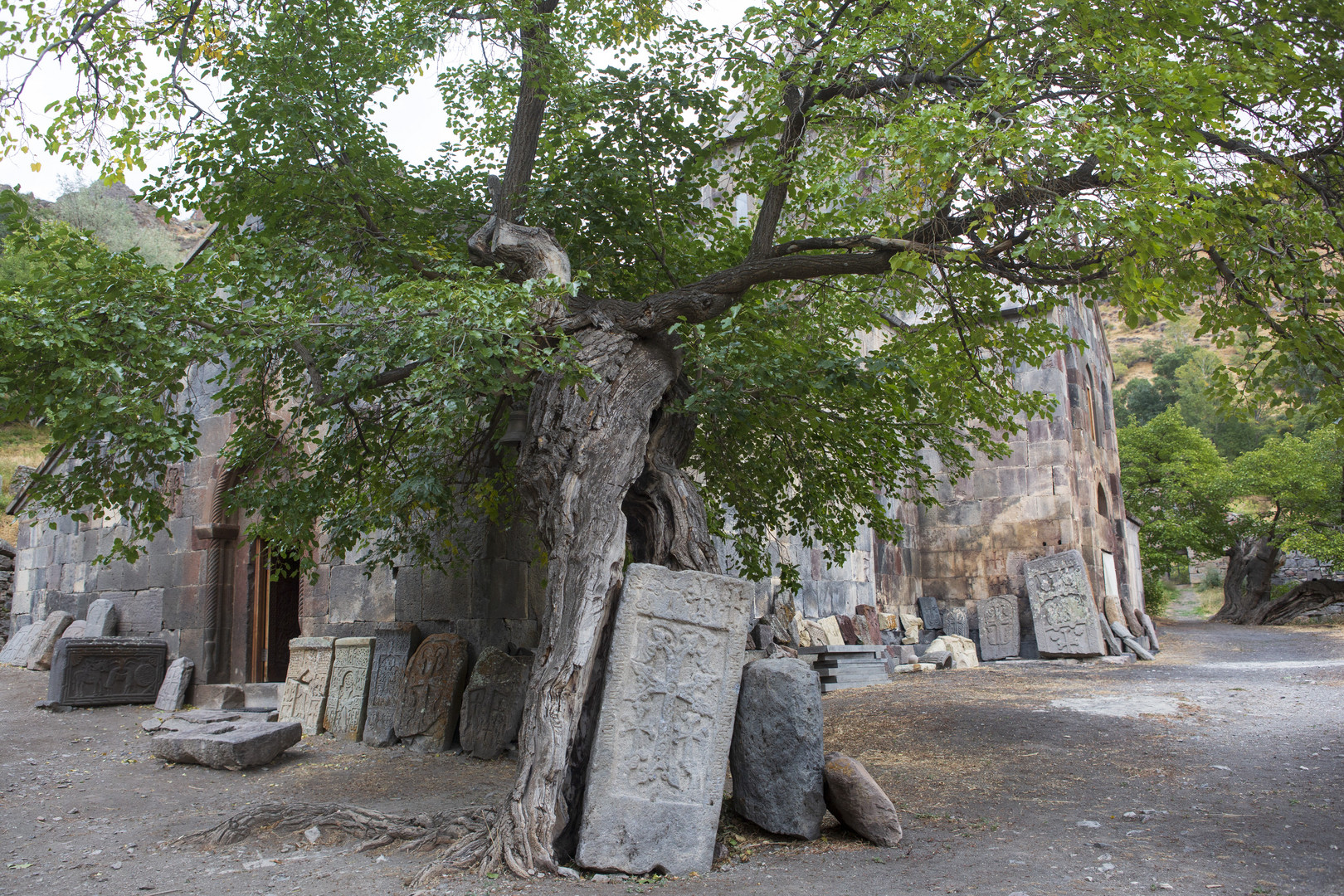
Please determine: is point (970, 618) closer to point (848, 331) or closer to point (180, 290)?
point (848, 331)

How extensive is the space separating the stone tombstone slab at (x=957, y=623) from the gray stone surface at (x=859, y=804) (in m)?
11.5

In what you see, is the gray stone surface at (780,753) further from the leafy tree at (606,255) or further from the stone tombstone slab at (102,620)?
the stone tombstone slab at (102,620)

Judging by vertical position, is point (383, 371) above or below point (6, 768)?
above

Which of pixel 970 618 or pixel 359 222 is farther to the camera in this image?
pixel 970 618

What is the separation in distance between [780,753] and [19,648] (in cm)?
1227

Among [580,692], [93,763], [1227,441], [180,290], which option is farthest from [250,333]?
[1227,441]

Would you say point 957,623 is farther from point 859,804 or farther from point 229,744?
point 229,744

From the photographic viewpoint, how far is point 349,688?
811 cm

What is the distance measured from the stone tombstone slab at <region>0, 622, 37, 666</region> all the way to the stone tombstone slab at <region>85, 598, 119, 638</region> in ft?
4.79

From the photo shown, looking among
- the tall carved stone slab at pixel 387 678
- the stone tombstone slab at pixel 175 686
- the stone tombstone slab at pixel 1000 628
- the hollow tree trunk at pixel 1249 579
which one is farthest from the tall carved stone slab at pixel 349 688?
the hollow tree trunk at pixel 1249 579

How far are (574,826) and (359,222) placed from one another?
471cm

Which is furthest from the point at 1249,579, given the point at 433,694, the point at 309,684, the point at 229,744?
the point at 229,744

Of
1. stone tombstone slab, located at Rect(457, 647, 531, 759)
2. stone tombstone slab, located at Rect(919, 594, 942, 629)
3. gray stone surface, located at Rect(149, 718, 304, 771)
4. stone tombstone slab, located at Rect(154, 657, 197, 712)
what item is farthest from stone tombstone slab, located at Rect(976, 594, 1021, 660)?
stone tombstone slab, located at Rect(154, 657, 197, 712)

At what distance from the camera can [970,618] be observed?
15.4m
